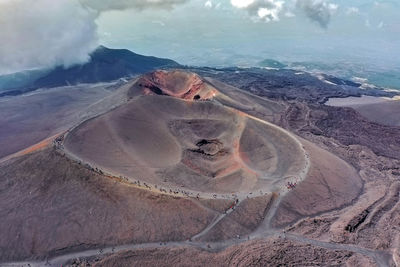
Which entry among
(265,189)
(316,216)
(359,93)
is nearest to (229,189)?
(265,189)

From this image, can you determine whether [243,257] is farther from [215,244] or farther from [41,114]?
[41,114]

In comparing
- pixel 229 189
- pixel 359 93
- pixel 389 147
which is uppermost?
pixel 229 189

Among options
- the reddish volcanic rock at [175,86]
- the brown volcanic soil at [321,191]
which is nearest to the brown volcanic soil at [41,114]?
the reddish volcanic rock at [175,86]

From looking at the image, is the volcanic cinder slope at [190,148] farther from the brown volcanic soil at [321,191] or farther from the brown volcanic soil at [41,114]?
the brown volcanic soil at [41,114]

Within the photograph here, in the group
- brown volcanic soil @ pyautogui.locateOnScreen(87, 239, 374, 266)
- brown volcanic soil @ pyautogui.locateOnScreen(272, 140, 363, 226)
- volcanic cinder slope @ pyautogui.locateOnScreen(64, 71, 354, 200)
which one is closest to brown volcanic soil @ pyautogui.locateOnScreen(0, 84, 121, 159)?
volcanic cinder slope @ pyautogui.locateOnScreen(64, 71, 354, 200)

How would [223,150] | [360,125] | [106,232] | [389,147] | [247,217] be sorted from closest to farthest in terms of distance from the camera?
[106,232] < [247,217] < [223,150] < [389,147] < [360,125]

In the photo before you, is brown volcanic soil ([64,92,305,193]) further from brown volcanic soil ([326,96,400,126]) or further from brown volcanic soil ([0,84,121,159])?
brown volcanic soil ([326,96,400,126])

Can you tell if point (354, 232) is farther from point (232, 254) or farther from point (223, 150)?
→ point (223, 150)

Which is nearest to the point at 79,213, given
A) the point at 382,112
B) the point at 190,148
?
the point at 190,148
